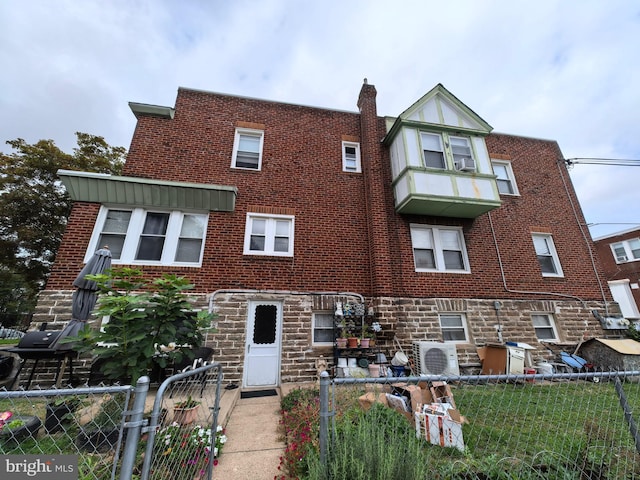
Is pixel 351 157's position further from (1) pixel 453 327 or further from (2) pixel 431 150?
(1) pixel 453 327

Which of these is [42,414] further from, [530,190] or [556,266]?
[530,190]

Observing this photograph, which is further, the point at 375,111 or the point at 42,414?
the point at 375,111

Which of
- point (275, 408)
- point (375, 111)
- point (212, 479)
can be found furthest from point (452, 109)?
point (212, 479)

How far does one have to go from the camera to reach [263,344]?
7.04 m

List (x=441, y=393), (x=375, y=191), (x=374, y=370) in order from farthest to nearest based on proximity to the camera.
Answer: (x=375, y=191)
(x=374, y=370)
(x=441, y=393)

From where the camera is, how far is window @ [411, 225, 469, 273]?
862cm

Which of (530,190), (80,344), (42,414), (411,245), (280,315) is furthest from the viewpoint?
(530,190)

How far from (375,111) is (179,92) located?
7.08 metres

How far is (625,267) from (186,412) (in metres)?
28.3

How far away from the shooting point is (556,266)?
31.4ft

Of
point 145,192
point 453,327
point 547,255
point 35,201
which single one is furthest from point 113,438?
point 35,201

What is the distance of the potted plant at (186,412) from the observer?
3.73 metres

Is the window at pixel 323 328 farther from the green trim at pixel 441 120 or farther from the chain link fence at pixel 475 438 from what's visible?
the green trim at pixel 441 120

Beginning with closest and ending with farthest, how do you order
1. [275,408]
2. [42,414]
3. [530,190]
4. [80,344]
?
[80,344] < [42,414] < [275,408] < [530,190]
